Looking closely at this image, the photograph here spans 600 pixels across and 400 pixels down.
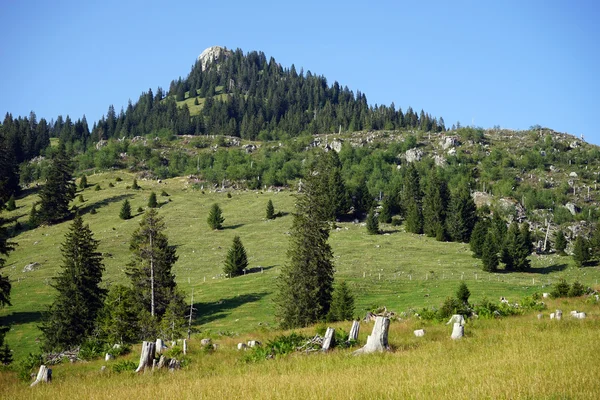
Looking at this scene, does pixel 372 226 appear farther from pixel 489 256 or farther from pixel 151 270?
pixel 151 270

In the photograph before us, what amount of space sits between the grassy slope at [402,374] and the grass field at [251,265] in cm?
2562

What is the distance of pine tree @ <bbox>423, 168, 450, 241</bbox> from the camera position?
317ft

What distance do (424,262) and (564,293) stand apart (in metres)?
40.3

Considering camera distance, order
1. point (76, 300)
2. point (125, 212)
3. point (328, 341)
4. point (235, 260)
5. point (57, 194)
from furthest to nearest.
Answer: point (57, 194)
point (125, 212)
point (235, 260)
point (76, 300)
point (328, 341)

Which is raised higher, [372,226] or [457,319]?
[457,319]

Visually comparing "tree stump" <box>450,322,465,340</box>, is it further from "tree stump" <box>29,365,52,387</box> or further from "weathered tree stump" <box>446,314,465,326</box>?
"tree stump" <box>29,365,52,387</box>

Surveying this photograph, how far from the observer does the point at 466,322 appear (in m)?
21.9

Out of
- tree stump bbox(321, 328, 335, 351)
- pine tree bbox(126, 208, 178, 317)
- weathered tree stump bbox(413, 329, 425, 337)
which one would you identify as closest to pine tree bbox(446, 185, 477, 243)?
pine tree bbox(126, 208, 178, 317)

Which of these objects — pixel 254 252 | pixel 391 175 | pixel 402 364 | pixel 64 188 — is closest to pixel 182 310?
pixel 402 364

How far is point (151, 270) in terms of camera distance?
142ft

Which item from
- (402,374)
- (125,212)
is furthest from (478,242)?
(402,374)

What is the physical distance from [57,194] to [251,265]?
5987 cm

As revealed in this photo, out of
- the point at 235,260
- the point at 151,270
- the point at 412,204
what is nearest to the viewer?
the point at 151,270

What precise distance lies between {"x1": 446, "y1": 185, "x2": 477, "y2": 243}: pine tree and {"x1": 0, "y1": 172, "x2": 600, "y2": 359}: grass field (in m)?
7.04
